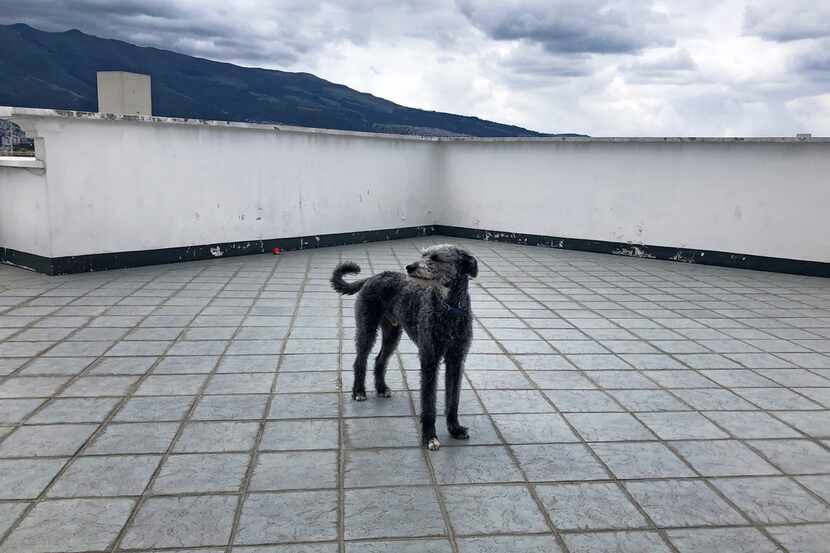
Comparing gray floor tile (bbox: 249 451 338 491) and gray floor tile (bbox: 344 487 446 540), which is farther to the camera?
gray floor tile (bbox: 249 451 338 491)

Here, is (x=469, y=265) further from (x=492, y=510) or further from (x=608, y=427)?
(x=608, y=427)

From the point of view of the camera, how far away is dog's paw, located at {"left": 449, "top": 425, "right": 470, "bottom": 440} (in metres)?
3.76

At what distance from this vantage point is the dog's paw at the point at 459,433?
376 cm

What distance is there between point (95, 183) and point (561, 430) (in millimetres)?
7644

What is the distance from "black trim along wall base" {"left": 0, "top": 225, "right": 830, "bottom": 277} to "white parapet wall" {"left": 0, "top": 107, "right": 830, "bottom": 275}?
43mm

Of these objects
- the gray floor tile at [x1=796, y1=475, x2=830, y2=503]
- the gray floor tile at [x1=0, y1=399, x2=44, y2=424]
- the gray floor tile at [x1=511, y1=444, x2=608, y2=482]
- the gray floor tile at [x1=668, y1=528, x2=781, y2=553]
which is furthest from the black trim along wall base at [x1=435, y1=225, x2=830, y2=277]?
the gray floor tile at [x1=0, y1=399, x2=44, y2=424]

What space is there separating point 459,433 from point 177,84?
380 ft

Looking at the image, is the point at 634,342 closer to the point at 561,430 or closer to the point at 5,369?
the point at 561,430

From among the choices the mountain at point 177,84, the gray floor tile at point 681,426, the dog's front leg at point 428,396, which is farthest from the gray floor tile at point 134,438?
the mountain at point 177,84

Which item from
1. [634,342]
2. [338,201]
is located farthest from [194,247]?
[634,342]

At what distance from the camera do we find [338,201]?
12.3m

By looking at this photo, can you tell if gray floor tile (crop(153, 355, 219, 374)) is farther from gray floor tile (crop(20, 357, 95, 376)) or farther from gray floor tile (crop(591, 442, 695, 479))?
gray floor tile (crop(591, 442, 695, 479))

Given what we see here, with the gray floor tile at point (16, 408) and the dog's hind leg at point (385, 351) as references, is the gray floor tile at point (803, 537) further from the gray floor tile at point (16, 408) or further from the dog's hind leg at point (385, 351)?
the gray floor tile at point (16, 408)

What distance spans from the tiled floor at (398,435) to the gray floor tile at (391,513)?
0.01 m
